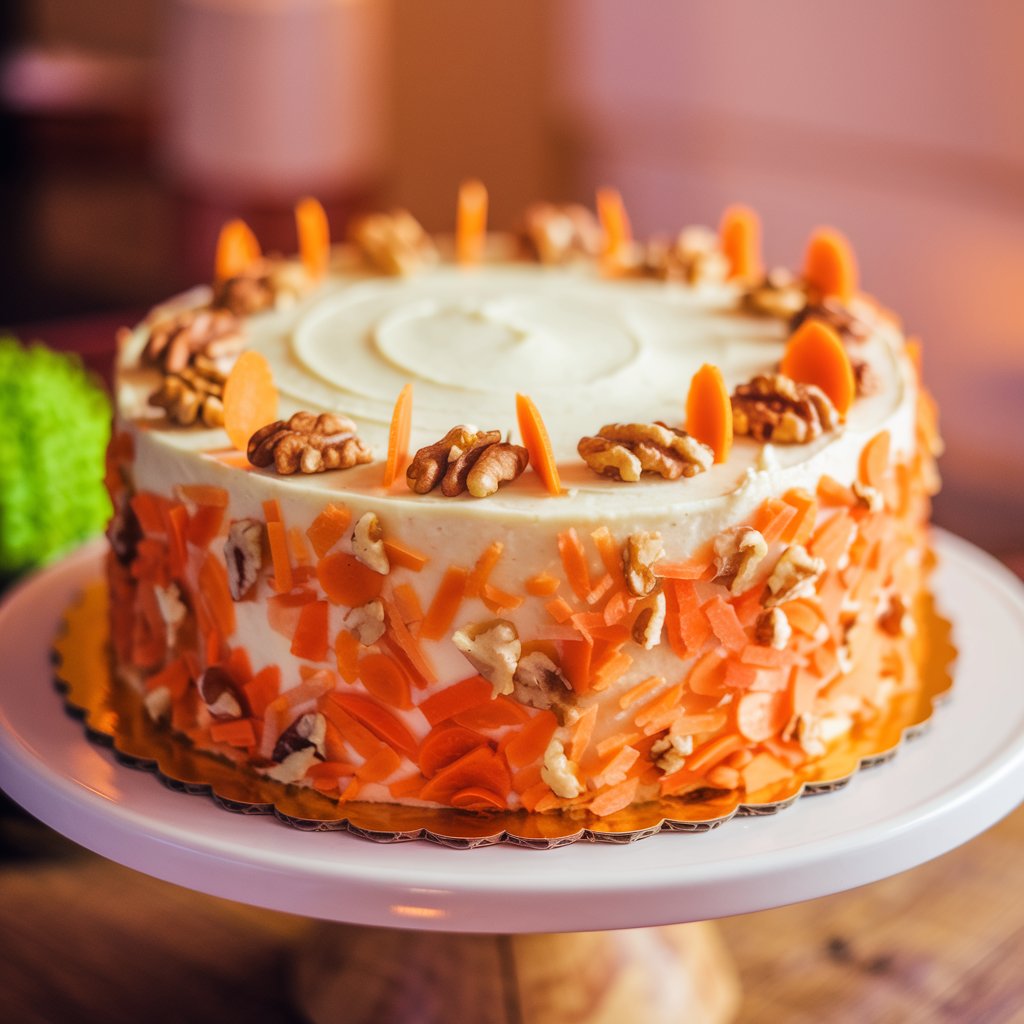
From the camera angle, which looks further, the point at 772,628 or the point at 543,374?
the point at 543,374

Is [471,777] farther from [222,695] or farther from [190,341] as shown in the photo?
[190,341]

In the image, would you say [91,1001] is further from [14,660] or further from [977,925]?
[977,925]

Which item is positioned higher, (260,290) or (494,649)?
(260,290)

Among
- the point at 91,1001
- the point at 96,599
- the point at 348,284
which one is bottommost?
the point at 91,1001

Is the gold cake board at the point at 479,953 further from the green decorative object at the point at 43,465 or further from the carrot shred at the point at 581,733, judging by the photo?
the green decorative object at the point at 43,465

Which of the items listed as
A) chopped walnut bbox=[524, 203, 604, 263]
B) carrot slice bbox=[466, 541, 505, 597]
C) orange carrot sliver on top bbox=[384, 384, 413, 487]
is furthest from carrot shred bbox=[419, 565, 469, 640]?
chopped walnut bbox=[524, 203, 604, 263]

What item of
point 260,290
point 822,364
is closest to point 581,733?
point 822,364

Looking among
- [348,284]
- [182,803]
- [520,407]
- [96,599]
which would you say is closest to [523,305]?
[348,284]
